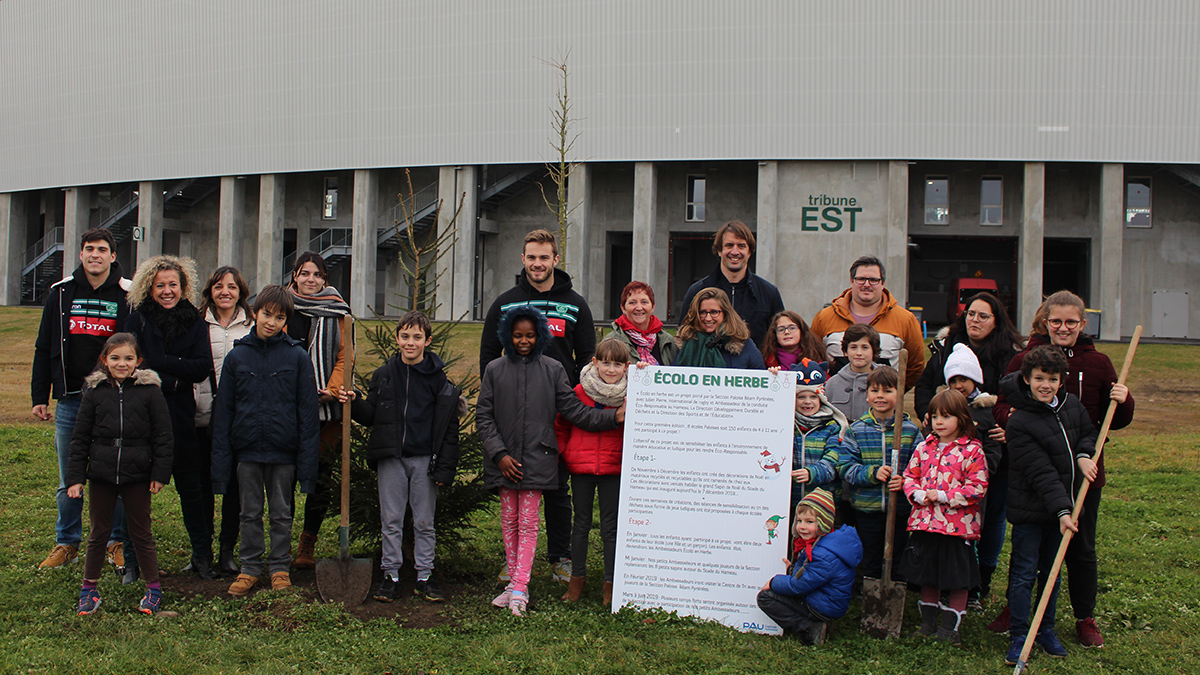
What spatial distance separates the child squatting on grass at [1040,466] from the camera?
5.21 m

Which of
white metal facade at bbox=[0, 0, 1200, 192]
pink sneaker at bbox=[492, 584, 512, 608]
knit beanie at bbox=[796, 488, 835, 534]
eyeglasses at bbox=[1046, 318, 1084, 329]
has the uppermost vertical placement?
white metal facade at bbox=[0, 0, 1200, 192]

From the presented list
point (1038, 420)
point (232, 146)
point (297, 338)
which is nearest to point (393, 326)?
point (297, 338)

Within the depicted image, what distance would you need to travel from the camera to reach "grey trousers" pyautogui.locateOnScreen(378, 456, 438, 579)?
6.02 meters

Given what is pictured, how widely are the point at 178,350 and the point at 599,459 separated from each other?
298 cm

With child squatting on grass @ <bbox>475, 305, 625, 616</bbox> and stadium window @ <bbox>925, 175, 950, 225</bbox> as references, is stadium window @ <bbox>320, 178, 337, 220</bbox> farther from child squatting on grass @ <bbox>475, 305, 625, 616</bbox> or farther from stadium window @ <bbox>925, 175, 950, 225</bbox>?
child squatting on grass @ <bbox>475, 305, 625, 616</bbox>

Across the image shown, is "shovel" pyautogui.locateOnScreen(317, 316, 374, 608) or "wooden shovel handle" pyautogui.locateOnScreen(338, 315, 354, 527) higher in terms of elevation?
"wooden shovel handle" pyautogui.locateOnScreen(338, 315, 354, 527)

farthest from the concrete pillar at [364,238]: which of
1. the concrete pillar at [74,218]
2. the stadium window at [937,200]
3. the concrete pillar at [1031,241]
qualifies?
the concrete pillar at [1031,241]

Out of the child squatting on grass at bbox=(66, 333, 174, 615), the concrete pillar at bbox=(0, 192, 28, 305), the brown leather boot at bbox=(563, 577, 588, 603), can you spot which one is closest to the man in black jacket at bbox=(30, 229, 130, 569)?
the child squatting on grass at bbox=(66, 333, 174, 615)

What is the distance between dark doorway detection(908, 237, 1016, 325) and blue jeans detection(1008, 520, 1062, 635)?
34030mm

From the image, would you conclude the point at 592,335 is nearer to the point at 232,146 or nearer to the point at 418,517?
the point at 418,517

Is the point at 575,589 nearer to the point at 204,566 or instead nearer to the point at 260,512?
the point at 260,512

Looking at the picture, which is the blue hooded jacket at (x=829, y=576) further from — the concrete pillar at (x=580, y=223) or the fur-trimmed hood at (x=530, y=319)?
the concrete pillar at (x=580, y=223)

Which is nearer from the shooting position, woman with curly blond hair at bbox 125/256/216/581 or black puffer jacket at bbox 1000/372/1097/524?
black puffer jacket at bbox 1000/372/1097/524

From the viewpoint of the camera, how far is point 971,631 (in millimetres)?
5660
